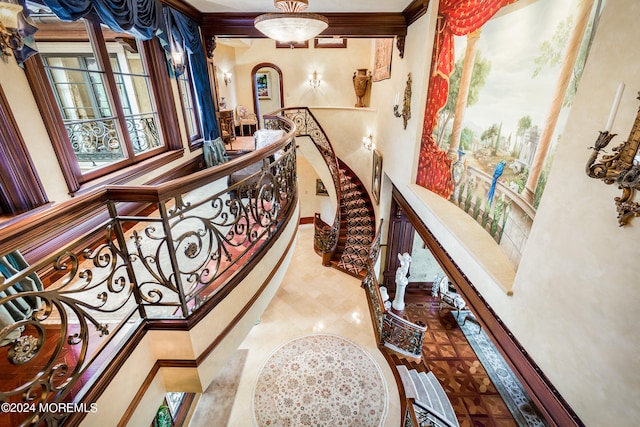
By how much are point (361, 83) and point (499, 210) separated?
7.16 metres

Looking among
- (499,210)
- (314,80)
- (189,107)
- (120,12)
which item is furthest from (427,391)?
(314,80)

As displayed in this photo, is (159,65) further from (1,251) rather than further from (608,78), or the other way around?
(608,78)

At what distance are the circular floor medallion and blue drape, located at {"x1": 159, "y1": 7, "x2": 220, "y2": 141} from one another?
4.19m

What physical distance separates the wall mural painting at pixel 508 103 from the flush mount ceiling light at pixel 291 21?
162 centimetres

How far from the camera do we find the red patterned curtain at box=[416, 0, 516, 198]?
284cm

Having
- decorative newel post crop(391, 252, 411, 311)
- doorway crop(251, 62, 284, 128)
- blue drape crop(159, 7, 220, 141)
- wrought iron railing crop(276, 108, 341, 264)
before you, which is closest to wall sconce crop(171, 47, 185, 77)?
blue drape crop(159, 7, 220, 141)

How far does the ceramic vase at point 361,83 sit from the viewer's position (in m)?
8.45

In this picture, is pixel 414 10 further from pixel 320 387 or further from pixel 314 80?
pixel 320 387

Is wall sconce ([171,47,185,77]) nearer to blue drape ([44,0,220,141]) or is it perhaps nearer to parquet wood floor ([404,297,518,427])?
blue drape ([44,0,220,141])

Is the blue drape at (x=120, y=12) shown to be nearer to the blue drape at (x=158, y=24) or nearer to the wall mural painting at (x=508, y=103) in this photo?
the blue drape at (x=158, y=24)

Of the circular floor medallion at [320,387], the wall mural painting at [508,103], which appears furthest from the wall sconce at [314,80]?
the circular floor medallion at [320,387]

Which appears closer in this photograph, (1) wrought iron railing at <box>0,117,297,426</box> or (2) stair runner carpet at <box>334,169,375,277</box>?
(1) wrought iron railing at <box>0,117,297,426</box>

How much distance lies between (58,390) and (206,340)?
79cm

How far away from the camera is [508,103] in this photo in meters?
2.38
